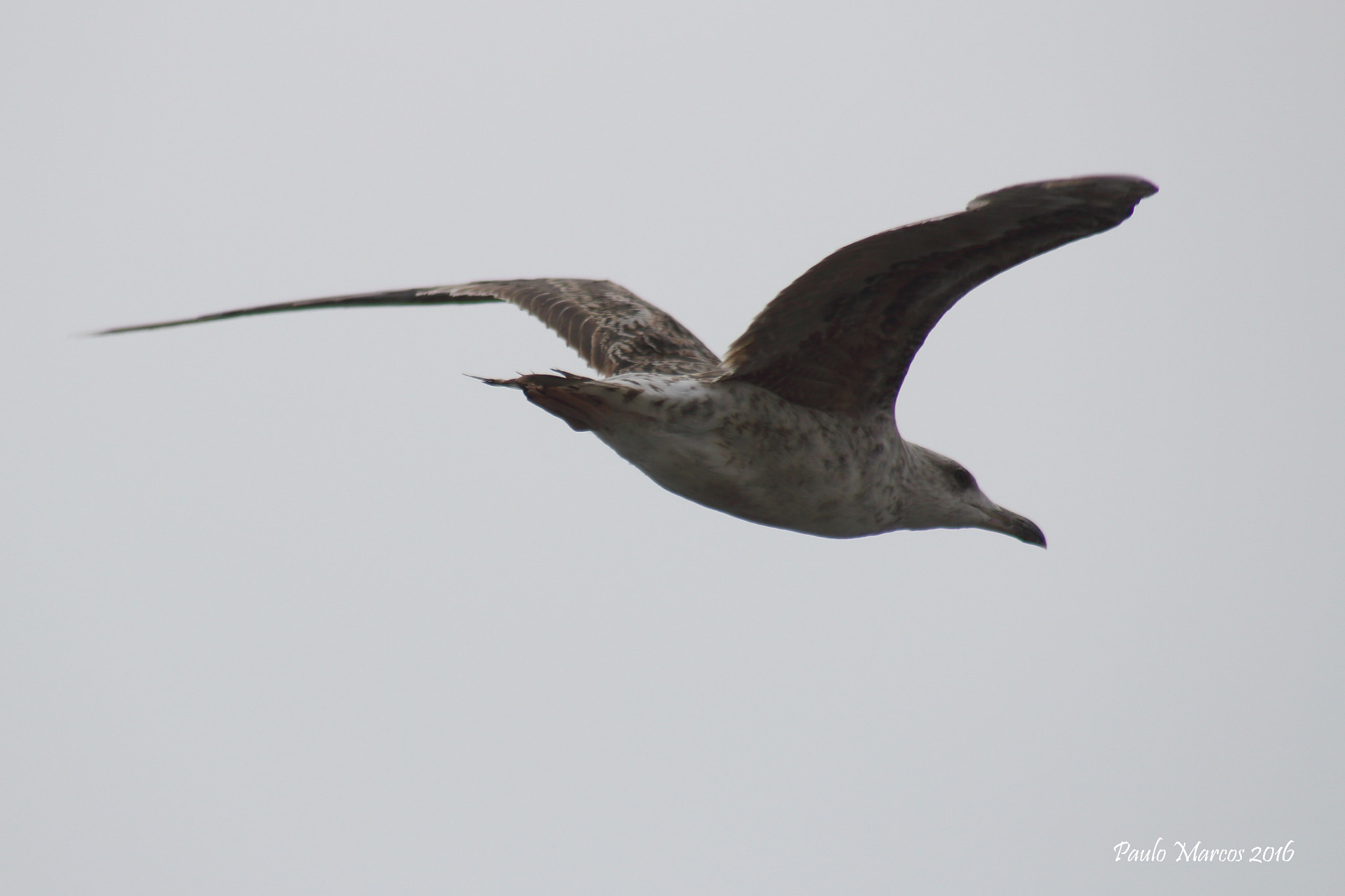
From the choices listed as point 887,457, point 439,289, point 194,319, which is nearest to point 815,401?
point 887,457

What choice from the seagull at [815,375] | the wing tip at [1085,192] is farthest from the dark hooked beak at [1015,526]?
the wing tip at [1085,192]

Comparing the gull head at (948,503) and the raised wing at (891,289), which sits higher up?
the raised wing at (891,289)

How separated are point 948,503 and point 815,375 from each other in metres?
1.58

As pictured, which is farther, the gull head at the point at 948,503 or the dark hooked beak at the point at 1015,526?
the dark hooked beak at the point at 1015,526

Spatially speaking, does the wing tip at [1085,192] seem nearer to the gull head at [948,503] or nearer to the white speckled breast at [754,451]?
the white speckled breast at [754,451]

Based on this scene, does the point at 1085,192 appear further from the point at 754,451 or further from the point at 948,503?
the point at 948,503

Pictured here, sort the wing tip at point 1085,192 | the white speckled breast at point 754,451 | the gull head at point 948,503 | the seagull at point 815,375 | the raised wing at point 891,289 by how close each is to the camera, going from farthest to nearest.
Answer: the gull head at point 948,503, the white speckled breast at point 754,451, the seagull at point 815,375, the raised wing at point 891,289, the wing tip at point 1085,192

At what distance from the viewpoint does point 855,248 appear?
5.41 meters

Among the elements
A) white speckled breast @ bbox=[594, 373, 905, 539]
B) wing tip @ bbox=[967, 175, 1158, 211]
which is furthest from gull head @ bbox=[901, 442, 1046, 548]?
wing tip @ bbox=[967, 175, 1158, 211]

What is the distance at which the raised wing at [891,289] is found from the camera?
518cm

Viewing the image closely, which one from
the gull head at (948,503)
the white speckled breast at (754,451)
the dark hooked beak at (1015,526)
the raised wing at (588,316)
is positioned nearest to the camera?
the white speckled breast at (754,451)

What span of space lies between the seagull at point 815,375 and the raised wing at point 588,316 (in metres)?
0.01

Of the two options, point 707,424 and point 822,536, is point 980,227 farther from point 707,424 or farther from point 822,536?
point 822,536

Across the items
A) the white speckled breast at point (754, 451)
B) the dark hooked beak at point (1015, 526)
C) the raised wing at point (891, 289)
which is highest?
the raised wing at point (891, 289)
